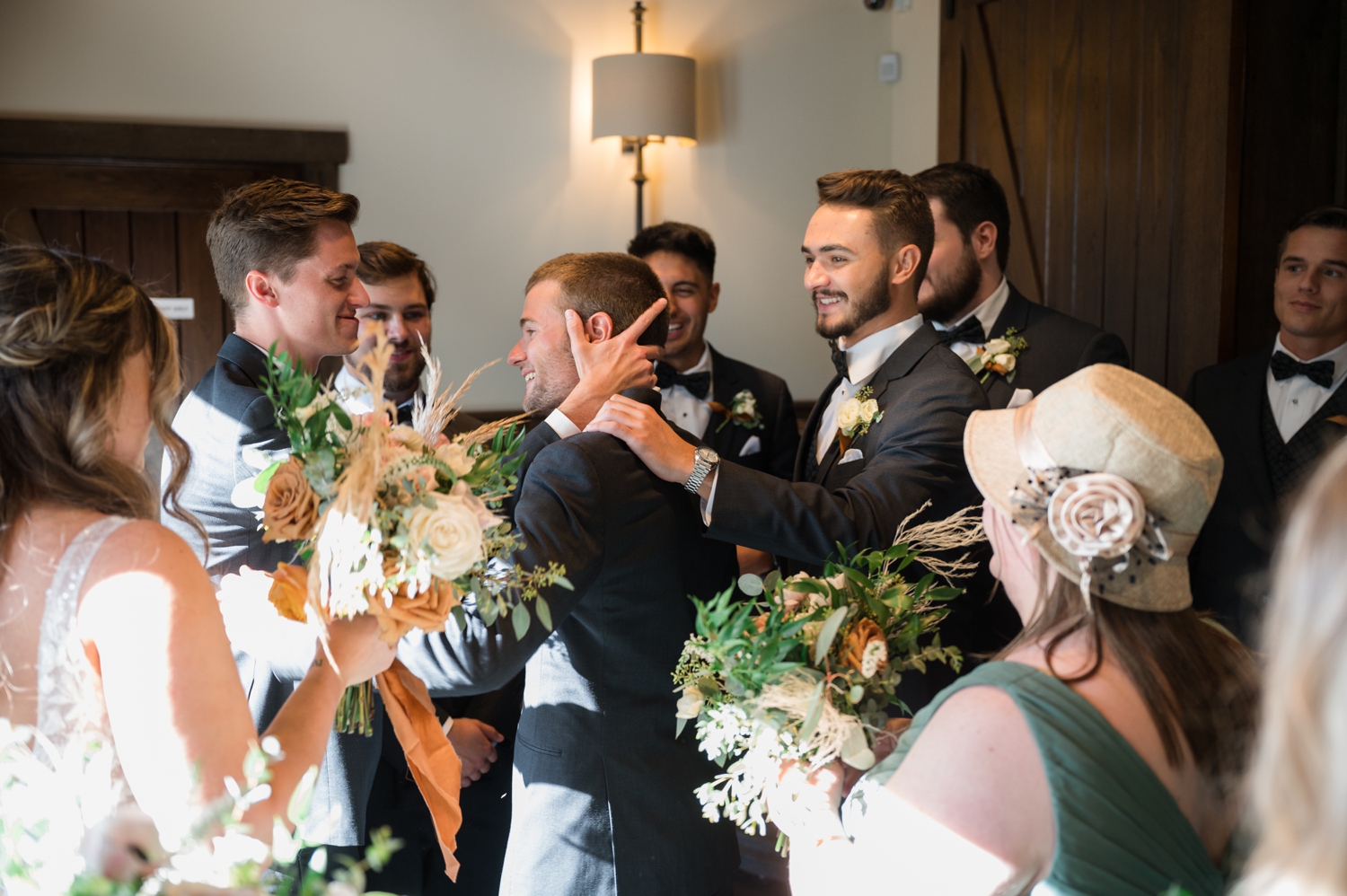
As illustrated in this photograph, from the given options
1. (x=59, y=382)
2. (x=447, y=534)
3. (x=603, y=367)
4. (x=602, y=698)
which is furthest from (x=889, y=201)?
(x=59, y=382)

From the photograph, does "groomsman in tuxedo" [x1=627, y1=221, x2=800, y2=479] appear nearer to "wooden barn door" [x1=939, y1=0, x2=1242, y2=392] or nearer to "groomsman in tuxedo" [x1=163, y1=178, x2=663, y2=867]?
"wooden barn door" [x1=939, y1=0, x2=1242, y2=392]

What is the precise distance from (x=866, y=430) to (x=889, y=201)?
1.95 ft

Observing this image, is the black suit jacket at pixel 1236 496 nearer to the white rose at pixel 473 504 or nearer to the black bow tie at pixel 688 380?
the black bow tie at pixel 688 380

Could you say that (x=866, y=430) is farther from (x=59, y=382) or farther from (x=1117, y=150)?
(x=1117, y=150)

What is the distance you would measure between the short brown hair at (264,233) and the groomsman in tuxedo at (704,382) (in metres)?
1.64

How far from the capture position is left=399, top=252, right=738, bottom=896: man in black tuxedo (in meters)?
1.79

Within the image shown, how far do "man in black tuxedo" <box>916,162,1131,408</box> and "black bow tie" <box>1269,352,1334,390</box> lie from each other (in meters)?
0.43

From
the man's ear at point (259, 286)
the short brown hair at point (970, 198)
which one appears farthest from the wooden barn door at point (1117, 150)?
the man's ear at point (259, 286)

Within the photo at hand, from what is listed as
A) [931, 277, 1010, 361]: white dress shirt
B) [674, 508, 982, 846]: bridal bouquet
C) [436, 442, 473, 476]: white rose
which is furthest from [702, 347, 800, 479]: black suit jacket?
[436, 442, 473, 476]: white rose

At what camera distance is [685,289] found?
3.96 meters

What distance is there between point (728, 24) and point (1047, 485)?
468 centimetres

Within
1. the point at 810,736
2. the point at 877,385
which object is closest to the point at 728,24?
the point at 877,385

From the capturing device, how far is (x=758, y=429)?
12.4 feet

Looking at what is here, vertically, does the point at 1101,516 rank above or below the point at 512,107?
below
